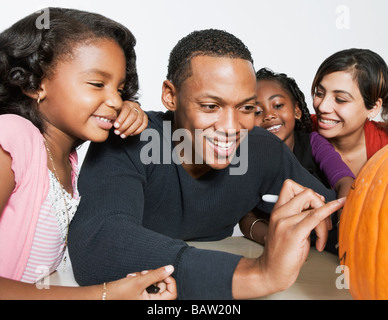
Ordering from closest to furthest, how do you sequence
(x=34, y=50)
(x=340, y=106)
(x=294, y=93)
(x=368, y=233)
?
(x=368, y=233) < (x=34, y=50) < (x=340, y=106) < (x=294, y=93)

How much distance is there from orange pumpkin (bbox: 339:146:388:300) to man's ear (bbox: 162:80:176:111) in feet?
1.64

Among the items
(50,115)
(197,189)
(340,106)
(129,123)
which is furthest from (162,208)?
(340,106)

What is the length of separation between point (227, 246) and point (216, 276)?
50cm

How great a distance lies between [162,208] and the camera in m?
1.06

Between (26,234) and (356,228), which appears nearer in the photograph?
(356,228)

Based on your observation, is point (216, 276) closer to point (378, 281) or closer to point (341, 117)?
point (378, 281)

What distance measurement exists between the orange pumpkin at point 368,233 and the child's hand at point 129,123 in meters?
0.47

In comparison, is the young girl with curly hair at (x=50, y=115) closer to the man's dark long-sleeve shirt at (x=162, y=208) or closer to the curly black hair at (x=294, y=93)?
the man's dark long-sleeve shirt at (x=162, y=208)

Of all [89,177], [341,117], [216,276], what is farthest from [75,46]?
[341,117]

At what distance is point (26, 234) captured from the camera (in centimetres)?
83

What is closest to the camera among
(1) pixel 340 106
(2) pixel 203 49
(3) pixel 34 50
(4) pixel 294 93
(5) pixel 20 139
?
(5) pixel 20 139

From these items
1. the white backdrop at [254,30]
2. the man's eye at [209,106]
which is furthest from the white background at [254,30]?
the man's eye at [209,106]

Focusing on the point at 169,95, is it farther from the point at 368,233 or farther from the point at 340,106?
the point at 340,106

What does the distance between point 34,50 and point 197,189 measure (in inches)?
18.8
